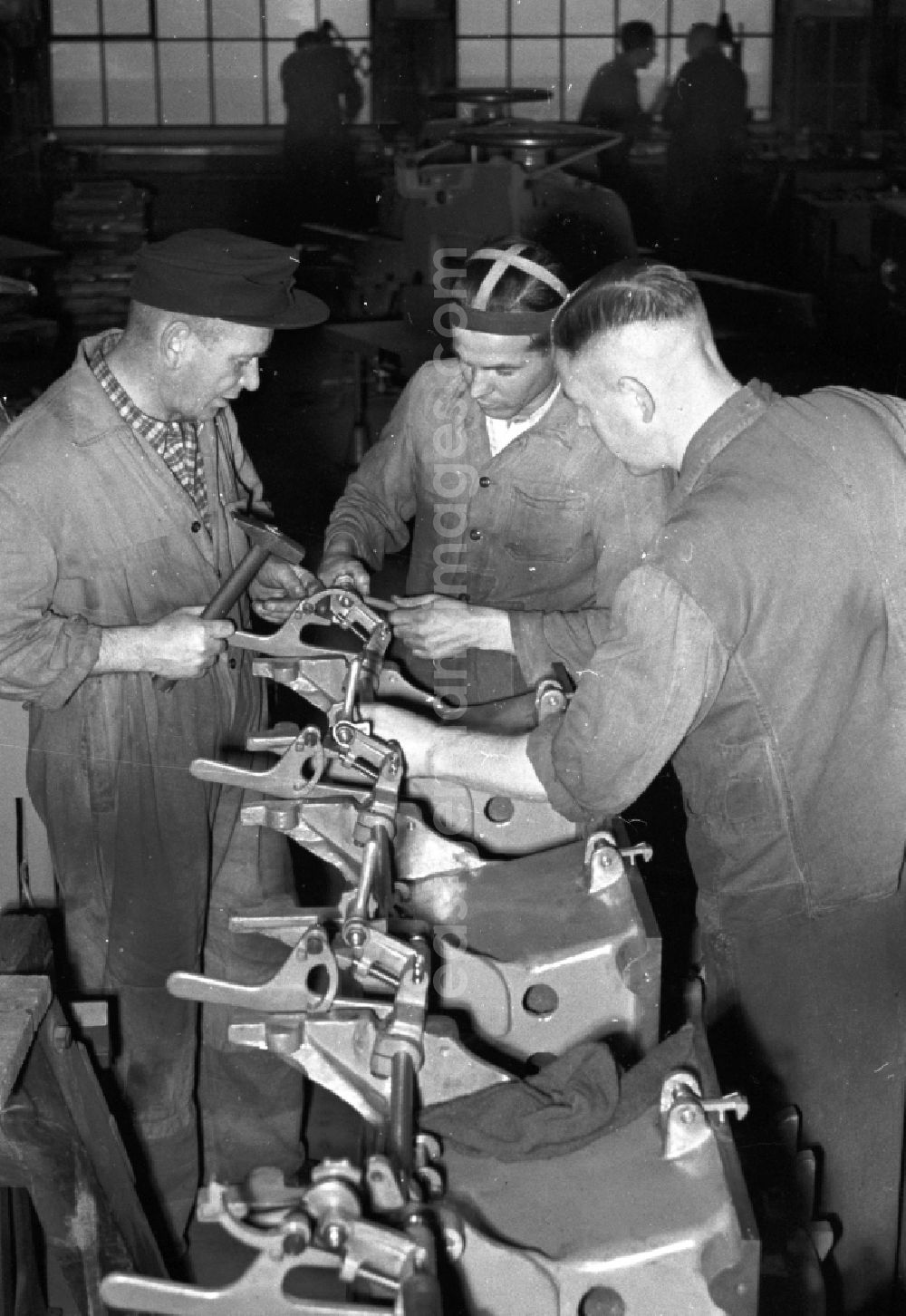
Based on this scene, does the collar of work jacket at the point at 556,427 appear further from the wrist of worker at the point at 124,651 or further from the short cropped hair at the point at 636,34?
the short cropped hair at the point at 636,34

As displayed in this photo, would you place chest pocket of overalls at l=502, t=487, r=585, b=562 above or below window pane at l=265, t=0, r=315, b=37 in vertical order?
below

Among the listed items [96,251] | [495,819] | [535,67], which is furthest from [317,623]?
[535,67]

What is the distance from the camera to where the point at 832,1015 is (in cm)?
208

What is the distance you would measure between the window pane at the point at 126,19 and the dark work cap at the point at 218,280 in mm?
7881

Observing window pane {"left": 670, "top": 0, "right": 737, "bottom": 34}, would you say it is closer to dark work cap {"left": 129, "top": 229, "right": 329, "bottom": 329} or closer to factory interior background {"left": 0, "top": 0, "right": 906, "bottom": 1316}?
factory interior background {"left": 0, "top": 0, "right": 906, "bottom": 1316}

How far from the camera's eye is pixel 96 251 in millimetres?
8250

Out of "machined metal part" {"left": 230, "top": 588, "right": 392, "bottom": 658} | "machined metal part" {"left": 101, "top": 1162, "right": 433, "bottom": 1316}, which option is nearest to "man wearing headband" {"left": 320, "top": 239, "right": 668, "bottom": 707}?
"machined metal part" {"left": 230, "top": 588, "right": 392, "bottom": 658}

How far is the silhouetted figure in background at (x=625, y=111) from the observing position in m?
10.0

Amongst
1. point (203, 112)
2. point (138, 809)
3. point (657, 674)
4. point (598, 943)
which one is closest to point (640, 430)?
point (657, 674)

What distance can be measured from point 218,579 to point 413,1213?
1398 millimetres

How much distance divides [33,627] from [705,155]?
8943 mm

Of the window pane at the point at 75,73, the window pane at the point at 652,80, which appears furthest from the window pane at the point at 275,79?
the window pane at the point at 652,80

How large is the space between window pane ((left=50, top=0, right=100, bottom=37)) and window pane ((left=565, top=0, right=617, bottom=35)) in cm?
272

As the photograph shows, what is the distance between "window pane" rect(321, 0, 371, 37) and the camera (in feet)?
32.8
